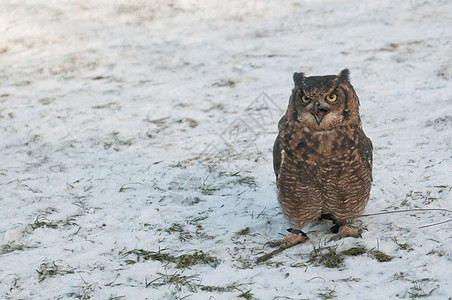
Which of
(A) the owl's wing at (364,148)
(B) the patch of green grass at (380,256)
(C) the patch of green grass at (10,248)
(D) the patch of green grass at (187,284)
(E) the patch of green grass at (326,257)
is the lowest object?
(C) the patch of green grass at (10,248)

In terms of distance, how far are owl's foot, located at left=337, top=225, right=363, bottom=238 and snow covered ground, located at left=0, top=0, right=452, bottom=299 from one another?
95mm

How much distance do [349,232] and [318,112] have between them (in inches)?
39.7

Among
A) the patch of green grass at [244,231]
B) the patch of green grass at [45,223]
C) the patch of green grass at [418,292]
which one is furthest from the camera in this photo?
the patch of green grass at [45,223]

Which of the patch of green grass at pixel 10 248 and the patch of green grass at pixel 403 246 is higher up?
the patch of green grass at pixel 403 246

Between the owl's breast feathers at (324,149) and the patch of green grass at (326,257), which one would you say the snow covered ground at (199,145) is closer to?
the patch of green grass at (326,257)

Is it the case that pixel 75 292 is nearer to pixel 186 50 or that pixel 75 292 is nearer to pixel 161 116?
pixel 161 116

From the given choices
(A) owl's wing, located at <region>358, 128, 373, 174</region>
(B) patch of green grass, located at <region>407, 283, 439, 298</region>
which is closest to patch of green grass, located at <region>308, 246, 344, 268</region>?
(B) patch of green grass, located at <region>407, 283, 439, 298</region>

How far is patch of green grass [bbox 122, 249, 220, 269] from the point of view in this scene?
3865 millimetres

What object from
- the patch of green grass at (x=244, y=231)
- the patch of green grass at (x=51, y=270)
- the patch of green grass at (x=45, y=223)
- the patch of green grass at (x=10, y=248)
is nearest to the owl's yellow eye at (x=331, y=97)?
the patch of green grass at (x=244, y=231)

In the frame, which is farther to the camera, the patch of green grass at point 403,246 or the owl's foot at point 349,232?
the owl's foot at point 349,232

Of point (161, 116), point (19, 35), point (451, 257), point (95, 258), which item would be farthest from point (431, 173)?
point (19, 35)

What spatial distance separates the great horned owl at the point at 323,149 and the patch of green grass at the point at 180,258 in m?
0.72

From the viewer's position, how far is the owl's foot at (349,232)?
3.98 metres

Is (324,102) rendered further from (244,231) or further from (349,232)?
(244,231)
